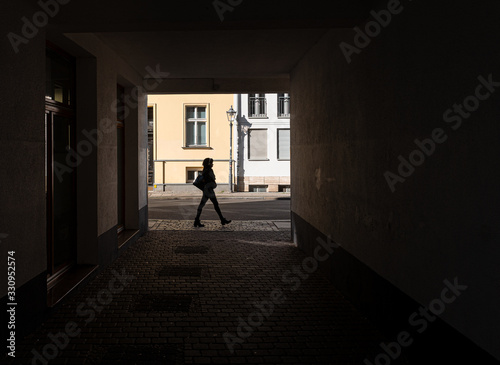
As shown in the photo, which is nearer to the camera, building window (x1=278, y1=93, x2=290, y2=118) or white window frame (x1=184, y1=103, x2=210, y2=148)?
white window frame (x1=184, y1=103, x2=210, y2=148)

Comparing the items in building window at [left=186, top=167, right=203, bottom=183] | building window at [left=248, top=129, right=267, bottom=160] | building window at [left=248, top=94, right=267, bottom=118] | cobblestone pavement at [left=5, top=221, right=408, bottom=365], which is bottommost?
cobblestone pavement at [left=5, top=221, right=408, bottom=365]

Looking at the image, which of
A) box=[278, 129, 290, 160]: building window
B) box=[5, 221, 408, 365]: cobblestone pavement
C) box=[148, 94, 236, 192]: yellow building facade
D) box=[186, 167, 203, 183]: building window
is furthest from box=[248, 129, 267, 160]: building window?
box=[5, 221, 408, 365]: cobblestone pavement

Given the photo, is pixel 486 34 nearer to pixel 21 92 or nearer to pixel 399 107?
pixel 399 107

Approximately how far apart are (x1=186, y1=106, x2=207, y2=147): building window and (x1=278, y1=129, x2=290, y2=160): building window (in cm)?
427

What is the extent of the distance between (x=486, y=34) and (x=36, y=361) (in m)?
4.14

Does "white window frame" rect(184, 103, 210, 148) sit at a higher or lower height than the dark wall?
higher

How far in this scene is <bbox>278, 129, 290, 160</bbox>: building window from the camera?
2591 cm

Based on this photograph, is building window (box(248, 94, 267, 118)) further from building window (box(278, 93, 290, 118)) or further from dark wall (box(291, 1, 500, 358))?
dark wall (box(291, 1, 500, 358))

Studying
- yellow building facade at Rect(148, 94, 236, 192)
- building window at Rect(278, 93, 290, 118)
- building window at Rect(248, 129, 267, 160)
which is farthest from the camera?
building window at Rect(278, 93, 290, 118)

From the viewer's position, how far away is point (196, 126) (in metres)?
25.3

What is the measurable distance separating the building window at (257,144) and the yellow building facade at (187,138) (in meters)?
1.13

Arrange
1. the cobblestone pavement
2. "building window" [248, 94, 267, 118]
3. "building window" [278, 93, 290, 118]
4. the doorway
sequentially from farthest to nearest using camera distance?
"building window" [278, 93, 290, 118] → "building window" [248, 94, 267, 118] → the doorway → the cobblestone pavement

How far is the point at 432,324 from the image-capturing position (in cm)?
341

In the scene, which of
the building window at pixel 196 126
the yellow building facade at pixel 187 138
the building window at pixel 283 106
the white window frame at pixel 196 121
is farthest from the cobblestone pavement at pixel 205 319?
the building window at pixel 283 106
